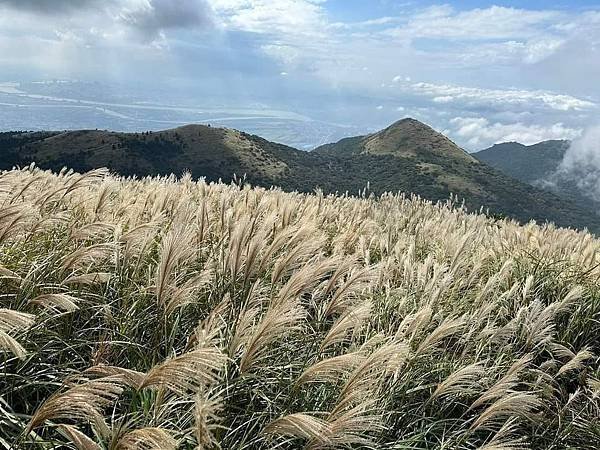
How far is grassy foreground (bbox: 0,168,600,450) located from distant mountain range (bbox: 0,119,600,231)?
282 ft

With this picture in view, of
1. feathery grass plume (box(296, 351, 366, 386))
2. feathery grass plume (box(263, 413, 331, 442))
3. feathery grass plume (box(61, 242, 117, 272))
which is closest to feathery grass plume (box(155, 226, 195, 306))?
feathery grass plume (box(61, 242, 117, 272))

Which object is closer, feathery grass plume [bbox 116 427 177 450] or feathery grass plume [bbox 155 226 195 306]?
feathery grass plume [bbox 116 427 177 450]

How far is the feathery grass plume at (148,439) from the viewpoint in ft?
4.86

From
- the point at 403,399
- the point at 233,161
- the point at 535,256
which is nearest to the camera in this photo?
the point at 403,399

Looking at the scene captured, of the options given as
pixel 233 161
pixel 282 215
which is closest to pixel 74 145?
pixel 233 161

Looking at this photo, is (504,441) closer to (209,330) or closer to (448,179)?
(209,330)

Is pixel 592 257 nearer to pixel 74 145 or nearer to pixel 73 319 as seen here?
pixel 73 319

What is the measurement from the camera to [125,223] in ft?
14.0

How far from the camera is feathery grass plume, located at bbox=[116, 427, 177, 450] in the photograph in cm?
148

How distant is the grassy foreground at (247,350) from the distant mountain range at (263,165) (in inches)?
3387

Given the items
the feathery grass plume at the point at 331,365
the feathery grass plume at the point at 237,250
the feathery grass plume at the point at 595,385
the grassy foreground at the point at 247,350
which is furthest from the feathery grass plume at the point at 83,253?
the feathery grass plume at the point at 595,385

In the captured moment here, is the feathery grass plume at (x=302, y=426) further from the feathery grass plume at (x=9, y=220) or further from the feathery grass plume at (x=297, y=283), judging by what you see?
the feathery grass plume at (x=9, y=220)

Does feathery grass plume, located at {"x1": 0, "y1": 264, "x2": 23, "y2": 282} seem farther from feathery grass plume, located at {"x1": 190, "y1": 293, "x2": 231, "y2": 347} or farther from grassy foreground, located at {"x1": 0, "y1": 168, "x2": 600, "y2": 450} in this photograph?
feathery grass plume, located at {"x1": 190, "y1": 293, "x2": 231, "y2": 347}

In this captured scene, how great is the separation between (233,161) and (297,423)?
114750 mm
